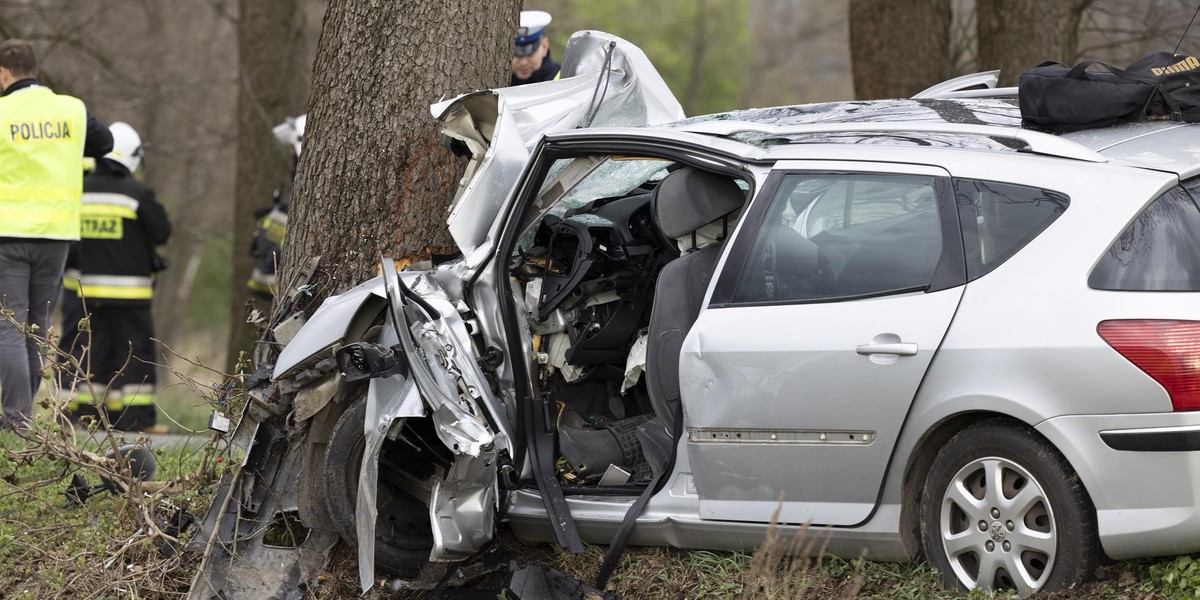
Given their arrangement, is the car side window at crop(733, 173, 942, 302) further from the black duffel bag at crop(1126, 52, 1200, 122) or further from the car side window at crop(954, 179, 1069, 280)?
the black duffel bag at crop(1126, 52, 1200, 122)

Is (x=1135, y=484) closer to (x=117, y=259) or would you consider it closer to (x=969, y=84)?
(x=969, y=84)

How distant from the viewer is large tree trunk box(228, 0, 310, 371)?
35.2 feet

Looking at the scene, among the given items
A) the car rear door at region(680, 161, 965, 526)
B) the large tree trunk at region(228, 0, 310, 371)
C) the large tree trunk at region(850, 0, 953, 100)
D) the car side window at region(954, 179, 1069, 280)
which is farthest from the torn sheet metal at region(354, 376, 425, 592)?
the large tree trunk at region(228, 0, 310, 371)

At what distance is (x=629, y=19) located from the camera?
3219 cm

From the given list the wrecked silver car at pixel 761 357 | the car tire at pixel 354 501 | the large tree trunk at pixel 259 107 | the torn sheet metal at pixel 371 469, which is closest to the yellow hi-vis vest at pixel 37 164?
the wrecked silver car at pixel 761 357

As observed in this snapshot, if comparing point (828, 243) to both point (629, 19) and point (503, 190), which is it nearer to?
point (503, 190)

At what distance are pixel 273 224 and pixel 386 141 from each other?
4810 millimetres

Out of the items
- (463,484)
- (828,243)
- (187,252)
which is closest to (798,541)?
(828,243)

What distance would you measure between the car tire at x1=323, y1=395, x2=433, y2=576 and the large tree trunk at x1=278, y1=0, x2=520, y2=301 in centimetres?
117

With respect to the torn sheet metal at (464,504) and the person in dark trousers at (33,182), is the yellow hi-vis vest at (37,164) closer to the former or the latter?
the person in dark trousers at (33,182)

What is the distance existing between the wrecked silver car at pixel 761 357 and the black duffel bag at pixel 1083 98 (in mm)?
105

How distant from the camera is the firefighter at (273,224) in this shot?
995cm

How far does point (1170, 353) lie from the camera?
3301 millimetres

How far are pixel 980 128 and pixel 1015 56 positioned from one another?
492 centimetres
